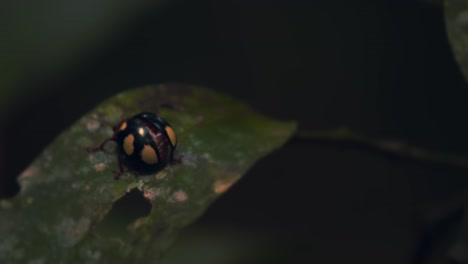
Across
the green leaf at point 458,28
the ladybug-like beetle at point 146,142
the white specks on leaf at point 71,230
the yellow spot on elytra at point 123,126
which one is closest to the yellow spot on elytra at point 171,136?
the ladybug-like beetle at point 146,142

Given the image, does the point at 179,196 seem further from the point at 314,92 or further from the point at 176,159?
the point at 314,92

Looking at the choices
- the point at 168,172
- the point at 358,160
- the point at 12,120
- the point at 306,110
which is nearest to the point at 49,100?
the point at 12,120

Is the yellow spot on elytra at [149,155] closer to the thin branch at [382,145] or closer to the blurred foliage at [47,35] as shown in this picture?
the thin branch at [382,145]

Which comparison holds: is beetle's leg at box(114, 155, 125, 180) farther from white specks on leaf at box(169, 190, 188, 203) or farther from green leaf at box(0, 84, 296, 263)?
white specks on leaf at box(169, 190, 188, 203)

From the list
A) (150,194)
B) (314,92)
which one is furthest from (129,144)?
(314,92)

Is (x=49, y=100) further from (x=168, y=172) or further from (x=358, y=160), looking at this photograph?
(x=168, y=172)

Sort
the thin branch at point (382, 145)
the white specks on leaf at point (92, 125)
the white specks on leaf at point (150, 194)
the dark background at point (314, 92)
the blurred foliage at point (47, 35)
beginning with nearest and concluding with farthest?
the white specks on leaf at point (150, 194) < the white specks on leaf at point (92, 125) < the thin branch at point (382, 145) < the blurred foliage at point (47, 35) < the dark background at point (314, 92)

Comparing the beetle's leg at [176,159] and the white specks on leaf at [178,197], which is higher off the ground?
the beetle's leg at [176,159]
